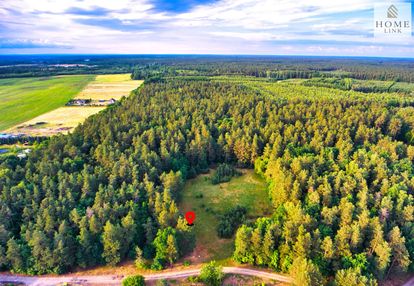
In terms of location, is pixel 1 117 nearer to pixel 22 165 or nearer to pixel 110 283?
pixel 22 165

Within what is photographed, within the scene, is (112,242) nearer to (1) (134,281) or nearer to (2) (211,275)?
(1) (134,281)

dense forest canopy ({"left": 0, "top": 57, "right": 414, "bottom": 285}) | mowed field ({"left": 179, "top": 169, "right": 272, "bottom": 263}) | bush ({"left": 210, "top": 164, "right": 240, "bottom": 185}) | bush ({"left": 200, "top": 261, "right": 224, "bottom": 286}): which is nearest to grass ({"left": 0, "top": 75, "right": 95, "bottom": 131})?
dense forest canopy ({"left": 0, "top": 57, "right": 414, "bottom": 285})

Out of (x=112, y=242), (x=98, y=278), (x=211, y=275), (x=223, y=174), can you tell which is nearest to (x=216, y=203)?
(x=223, y=174)

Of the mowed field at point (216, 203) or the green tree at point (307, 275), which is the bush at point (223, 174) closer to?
the mowed field at point (216, 203)

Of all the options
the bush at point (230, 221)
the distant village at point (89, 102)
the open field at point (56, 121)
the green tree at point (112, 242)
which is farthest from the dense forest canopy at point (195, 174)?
the distant village at point (89, 102)

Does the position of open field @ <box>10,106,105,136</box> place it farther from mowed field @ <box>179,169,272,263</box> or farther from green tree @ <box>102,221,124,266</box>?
green tree @ <box>102,221,124,266</box>
